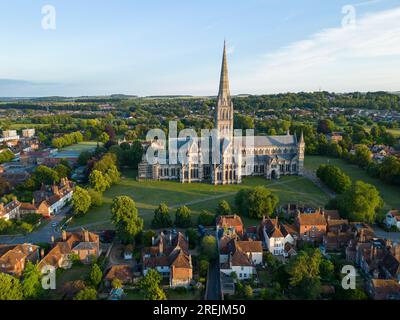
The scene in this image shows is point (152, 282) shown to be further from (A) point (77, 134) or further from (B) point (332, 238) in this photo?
(A) point (77, 134)

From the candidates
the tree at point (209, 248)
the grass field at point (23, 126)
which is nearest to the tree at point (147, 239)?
the tree at point (209, 248)

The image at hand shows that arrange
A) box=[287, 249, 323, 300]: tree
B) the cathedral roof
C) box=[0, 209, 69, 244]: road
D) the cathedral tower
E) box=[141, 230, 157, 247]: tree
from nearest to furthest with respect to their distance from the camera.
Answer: box=[287, 249, 323, 300]: tree < box=[141, 230, 157, 247]: tree < box=[0, 209, 69, 244]: road < the cathedral tower < the cathedral roof

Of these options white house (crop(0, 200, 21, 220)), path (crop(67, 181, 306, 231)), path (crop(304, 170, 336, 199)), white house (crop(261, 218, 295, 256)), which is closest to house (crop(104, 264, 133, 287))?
path (crop(67, 181, 306, 231))

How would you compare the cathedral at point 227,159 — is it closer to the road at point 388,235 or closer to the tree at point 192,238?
the tree at point 192,238

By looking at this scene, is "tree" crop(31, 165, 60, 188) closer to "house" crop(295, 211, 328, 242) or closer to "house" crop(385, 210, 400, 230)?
"house" crop(295, 211, 328, 242)

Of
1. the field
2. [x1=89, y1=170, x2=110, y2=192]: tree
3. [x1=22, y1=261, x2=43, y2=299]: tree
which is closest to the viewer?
[x1=22, y1=261, x2=43, y2=299]: tree
